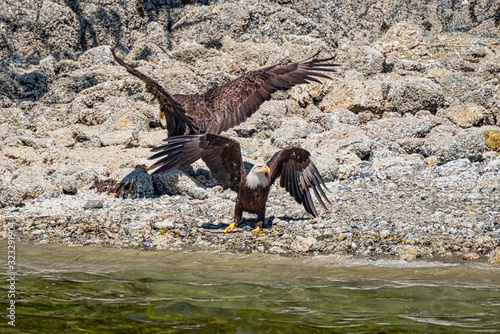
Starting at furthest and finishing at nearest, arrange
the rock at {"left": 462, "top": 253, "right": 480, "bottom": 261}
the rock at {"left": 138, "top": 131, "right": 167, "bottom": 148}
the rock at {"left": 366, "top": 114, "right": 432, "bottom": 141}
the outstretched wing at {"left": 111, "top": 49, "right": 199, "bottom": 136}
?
the rock at {"left": 366, "top": 114, "right": 432, "bottom": 141}, the rock at {"left": 138, "top": 131, "right": 167, "bottom": 148}, the outstretched wing at {"left": 111, "top": 49, "right": 199, "bottom": 136}, the rock at {"left": 462, "top": 253, "right": 480, "bottom": 261}

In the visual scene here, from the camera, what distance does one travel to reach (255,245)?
6.38 metres

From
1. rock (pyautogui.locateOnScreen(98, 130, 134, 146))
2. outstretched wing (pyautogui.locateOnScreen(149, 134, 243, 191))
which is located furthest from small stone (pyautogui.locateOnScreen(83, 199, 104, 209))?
rock (pyautogui.locateOnScreen(98, 130, 134, 146))

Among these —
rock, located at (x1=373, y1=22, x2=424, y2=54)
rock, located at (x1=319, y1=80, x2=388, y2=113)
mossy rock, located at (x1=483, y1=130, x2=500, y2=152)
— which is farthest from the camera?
rock, located at (x1=373, y1=22, x2=424, y2=54)

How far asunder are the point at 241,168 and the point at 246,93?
277 cm

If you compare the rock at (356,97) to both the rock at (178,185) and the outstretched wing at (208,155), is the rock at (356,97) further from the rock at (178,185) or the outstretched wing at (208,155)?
the outstretched wing at (208,155)

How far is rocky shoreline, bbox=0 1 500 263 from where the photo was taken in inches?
262

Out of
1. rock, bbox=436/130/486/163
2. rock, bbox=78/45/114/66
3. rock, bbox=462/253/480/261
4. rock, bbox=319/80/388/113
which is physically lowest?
rock, bbox=462/253/480/261

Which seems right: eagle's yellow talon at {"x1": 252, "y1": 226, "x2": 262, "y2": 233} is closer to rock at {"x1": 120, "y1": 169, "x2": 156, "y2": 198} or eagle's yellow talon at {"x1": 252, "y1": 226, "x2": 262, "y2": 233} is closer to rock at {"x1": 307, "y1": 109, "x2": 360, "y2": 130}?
rock at {"x1": 120, "y1": 169, "x2": 156, "y2": 198}

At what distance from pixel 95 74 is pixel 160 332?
954cm

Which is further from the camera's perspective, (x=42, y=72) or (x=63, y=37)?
(x=63, y=37)

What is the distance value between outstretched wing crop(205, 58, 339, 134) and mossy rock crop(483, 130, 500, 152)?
2940mm

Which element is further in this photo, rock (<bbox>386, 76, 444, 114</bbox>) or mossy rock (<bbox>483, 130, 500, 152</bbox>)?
rock (<bbox>386, 76, 444, 114</bbox>)

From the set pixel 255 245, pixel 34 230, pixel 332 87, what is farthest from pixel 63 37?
pixel 255 245

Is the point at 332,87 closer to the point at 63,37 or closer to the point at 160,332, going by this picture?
the point at 63,37
